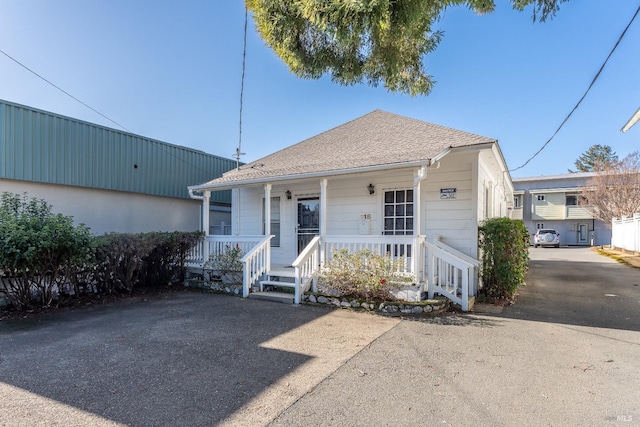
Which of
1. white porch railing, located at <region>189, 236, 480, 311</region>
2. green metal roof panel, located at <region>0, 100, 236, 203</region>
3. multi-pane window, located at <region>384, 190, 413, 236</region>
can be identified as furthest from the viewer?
green metal roof panel, located at <region>0, 100, 236, 203</region>

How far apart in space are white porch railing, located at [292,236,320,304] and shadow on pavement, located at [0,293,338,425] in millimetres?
619

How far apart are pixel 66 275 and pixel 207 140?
889cm

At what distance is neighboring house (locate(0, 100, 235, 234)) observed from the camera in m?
8.59

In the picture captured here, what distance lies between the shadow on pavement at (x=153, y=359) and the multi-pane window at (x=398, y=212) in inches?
119

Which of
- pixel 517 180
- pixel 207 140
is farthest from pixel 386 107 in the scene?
pixel 517 180

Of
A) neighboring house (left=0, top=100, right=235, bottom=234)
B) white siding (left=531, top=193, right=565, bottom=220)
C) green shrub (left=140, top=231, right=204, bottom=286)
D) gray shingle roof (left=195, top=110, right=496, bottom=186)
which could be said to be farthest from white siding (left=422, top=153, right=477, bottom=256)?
white siding (left=531, top=193, right=565, bottom=220)

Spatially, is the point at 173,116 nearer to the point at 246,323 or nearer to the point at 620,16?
the point at 246,323

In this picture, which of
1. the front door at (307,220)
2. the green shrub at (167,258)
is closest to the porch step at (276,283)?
the front door at (307,220)

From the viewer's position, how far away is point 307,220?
945 cm

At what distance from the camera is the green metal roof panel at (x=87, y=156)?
8477 millimetres

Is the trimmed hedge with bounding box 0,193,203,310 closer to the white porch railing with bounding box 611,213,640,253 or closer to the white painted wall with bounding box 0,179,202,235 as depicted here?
the white painted wall with bounding box 0,179,202,235

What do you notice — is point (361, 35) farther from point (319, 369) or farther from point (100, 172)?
point (100, 172)

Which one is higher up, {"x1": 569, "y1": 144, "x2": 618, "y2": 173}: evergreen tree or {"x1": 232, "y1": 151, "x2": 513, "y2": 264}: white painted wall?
{"x1": 569, "y1": 144, "x2": 618, "y2": 173}: evergreen tree

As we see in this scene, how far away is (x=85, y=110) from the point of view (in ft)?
37.0
